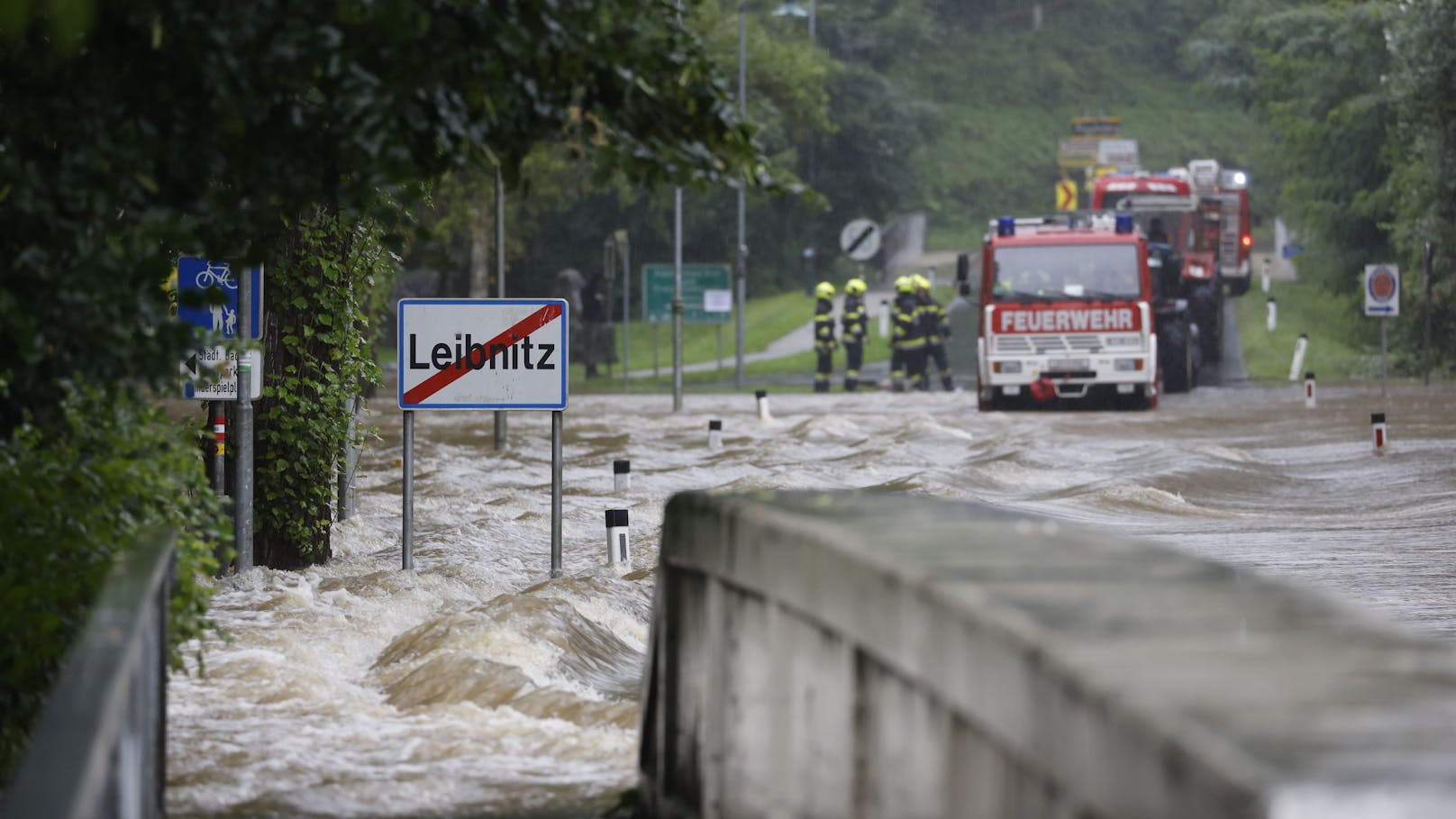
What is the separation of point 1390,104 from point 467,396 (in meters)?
37.8

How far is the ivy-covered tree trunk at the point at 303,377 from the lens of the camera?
43.1ft

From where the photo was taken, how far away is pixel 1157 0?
331 ft

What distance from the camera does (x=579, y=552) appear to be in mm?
15719

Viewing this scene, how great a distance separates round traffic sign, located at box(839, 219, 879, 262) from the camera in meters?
39.7

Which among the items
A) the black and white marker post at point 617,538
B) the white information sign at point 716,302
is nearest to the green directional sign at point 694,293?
the white information sign at point 716,302

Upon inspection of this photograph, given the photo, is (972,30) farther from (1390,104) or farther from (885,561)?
(885,561)

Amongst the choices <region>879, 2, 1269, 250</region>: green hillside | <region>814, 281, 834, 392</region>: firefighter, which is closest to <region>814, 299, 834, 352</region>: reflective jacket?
<region>814, 281, 834, 392</region>: firefighter

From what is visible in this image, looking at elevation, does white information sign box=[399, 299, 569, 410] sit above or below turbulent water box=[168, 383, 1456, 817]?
above

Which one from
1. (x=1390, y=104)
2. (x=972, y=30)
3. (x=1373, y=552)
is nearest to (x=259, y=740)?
(x=1373, y=552)

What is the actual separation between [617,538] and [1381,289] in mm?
20072

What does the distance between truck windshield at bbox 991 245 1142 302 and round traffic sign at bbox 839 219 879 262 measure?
355 inches

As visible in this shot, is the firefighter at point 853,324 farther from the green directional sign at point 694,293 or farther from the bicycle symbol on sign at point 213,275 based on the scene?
the bicycle symbol on sign at point 213,275

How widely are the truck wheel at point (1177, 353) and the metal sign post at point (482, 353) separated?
80.5 feet

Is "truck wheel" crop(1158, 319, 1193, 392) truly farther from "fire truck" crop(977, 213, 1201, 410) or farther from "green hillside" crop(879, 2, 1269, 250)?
"green hillside" crop(879, 2, 1269, 250)
